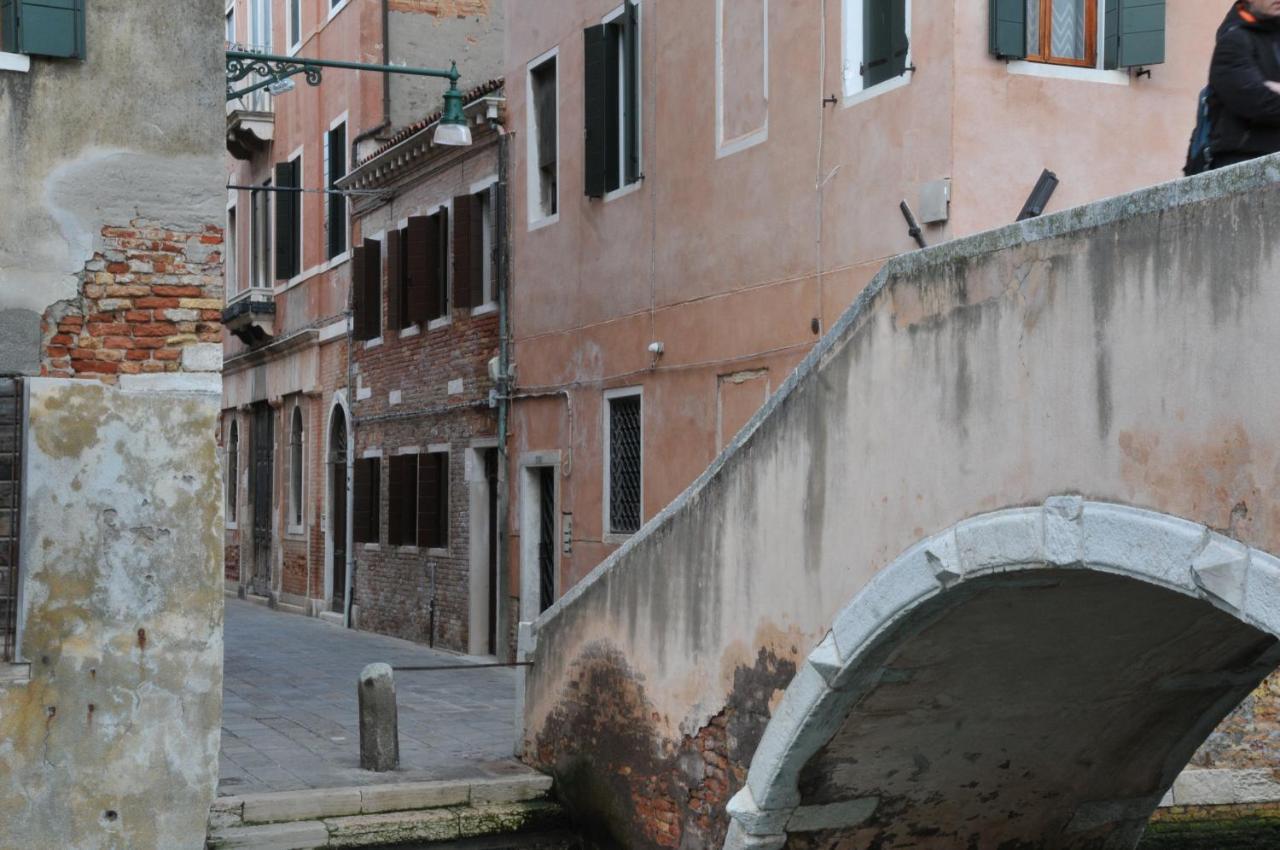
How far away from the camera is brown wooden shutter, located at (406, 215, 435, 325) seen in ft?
56.9

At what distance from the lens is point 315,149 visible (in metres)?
22.0

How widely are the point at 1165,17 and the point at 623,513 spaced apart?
5.59m

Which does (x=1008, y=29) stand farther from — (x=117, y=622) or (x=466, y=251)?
(x=466, y=251)

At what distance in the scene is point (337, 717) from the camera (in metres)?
12.0

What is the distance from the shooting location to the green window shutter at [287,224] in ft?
74.1

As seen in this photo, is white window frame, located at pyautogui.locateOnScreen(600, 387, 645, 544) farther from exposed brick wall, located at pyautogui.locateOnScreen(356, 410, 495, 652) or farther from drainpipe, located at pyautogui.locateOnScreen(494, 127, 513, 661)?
exposed brick wall, located at pyautogui.locateOnScreen(356, 410, 495, 652)

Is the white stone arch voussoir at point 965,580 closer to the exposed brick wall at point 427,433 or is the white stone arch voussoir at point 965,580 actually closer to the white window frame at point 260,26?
the exposed brick wall at point 427,433

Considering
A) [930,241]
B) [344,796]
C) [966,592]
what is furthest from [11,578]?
[930,241]

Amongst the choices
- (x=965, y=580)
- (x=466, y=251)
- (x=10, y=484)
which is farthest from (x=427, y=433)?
(x=965, y=580)

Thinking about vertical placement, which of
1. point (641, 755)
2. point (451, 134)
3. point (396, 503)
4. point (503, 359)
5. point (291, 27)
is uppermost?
point (291, 27)

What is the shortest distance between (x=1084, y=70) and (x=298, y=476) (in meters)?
14.7

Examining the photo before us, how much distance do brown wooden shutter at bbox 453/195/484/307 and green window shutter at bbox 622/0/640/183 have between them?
3.24 metres

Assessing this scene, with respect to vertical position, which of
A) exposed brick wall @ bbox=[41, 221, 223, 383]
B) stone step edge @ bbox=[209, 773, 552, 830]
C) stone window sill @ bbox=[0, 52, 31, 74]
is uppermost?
stone window sill @ bbox=[0, 52, 31, 74]

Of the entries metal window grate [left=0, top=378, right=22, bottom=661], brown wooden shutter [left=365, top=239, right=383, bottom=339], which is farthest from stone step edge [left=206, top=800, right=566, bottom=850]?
brown wooden shutter [left=365, top=239, right=383, bottom=339]
